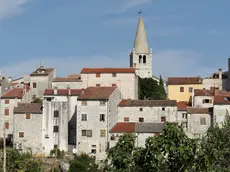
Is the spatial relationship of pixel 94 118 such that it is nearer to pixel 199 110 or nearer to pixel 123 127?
pixel 123 127

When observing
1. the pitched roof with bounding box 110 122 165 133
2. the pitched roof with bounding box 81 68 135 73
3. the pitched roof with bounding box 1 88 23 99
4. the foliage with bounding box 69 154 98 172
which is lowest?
the foliage with bounding box 69 154 98 172

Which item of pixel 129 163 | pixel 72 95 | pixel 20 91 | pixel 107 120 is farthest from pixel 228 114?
pixel 129 163

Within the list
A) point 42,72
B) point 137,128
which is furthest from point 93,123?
point 42,72

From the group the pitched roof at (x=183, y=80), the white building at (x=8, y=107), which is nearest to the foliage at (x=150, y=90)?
the pitched roof at (x=183, y=80)

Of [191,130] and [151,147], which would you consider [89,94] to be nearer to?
[191,130]

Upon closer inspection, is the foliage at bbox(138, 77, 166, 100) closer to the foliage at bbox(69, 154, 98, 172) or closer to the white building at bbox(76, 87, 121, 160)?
the white building at bbox(76, 87, 121, 160)

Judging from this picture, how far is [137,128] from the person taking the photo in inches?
2527

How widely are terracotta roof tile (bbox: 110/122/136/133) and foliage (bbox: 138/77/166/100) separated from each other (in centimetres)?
1804

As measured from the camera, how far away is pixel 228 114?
2534 inches

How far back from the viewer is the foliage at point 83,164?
191ft

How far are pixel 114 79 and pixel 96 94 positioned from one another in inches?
510

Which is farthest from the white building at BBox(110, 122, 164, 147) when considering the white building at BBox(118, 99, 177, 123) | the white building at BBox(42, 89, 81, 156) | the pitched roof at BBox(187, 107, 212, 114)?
the white building at BBox(42, 89, 81, 156)

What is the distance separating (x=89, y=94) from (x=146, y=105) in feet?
26.0

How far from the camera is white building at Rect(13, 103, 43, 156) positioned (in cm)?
6694
